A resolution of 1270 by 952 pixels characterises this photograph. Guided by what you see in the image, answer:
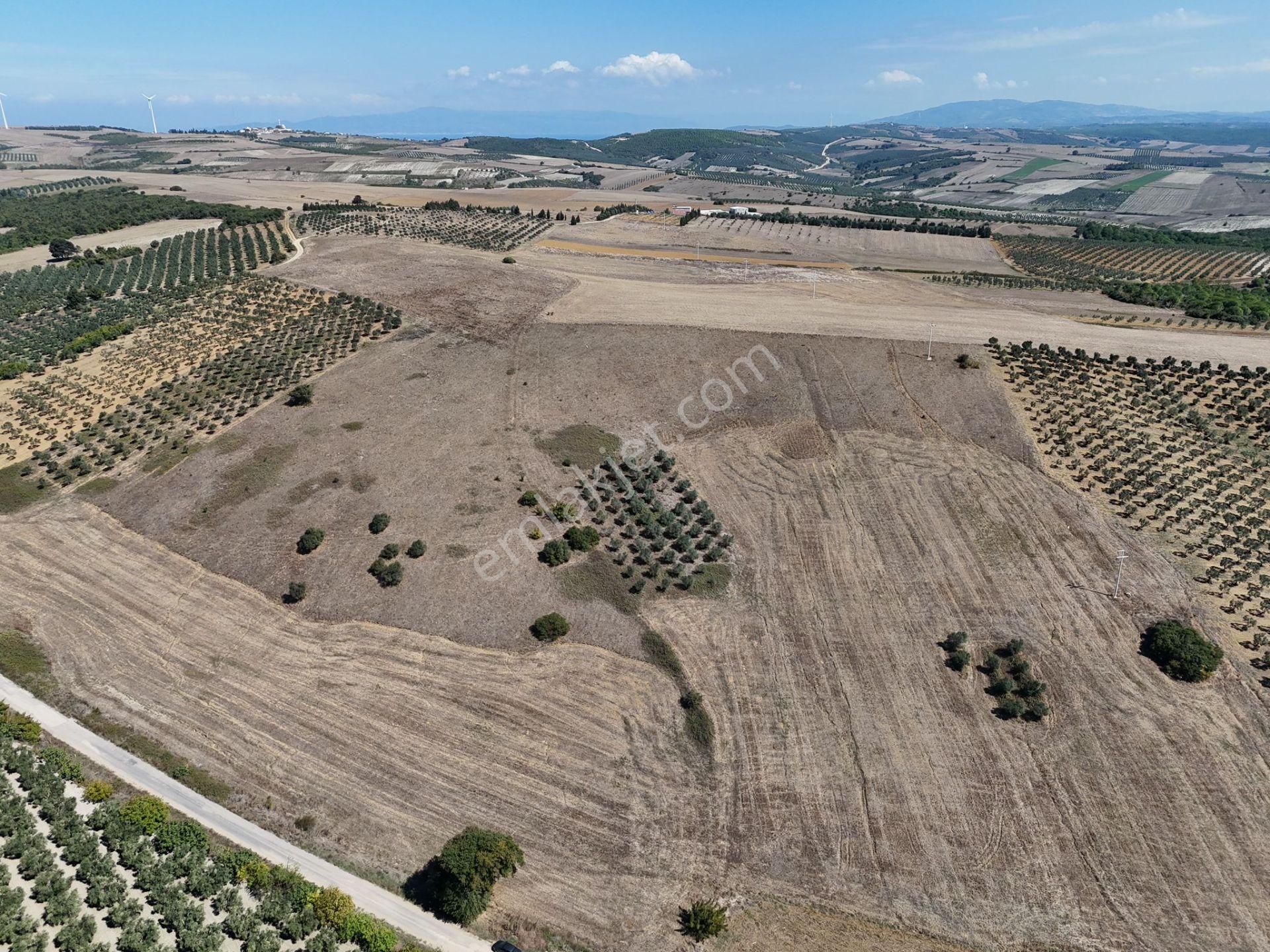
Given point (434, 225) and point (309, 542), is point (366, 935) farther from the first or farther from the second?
point (434, 225)

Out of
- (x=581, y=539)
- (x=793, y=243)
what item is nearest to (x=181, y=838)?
(x=581, y=539)

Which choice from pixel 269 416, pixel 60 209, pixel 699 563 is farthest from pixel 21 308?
pixel 699 563

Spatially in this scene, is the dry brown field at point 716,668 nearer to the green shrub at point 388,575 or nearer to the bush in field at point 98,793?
the green shrub at point 388,575

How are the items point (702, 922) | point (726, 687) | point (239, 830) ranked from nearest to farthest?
point (702, 922)
point (239, 830)
point (726, 687)

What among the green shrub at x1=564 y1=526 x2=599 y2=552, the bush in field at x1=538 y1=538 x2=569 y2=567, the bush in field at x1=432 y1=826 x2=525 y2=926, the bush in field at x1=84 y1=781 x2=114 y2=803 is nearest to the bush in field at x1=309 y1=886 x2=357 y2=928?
the bush in field at x1=432 y1=826 x2=525 y2=926

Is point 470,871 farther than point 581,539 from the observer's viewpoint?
No

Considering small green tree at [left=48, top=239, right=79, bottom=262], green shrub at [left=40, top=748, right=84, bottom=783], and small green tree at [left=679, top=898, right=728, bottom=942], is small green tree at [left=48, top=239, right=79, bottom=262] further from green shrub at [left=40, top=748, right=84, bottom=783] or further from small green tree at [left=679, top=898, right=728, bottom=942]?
small green tree at [left=679, top=898, right=728, bottom=942]
